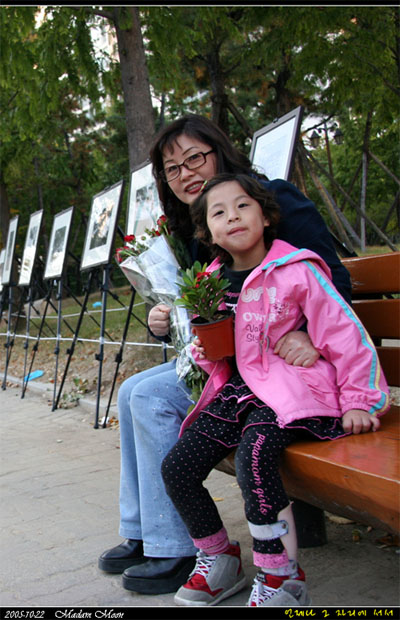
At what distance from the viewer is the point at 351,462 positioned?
1.75 m

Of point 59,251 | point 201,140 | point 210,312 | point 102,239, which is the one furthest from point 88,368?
point 210,312

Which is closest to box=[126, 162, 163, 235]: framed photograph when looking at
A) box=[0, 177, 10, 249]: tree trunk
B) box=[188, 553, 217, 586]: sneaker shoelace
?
box=[188, 553, 217, 586]: sneaker shoelace

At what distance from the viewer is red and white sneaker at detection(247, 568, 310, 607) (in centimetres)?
195

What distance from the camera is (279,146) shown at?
3607 mm

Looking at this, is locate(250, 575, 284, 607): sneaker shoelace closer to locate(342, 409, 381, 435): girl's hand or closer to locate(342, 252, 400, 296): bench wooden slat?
locate(342, 409, 381, 435): girl's hand

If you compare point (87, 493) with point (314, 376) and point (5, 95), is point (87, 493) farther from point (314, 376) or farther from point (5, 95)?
point (5, 95)

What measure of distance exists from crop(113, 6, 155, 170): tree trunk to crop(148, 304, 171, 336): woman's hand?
14.5 feet

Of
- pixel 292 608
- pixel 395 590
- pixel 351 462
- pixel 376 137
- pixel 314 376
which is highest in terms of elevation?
pixel 376 137

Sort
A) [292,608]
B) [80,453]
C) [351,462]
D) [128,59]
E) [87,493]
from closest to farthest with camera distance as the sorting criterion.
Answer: [351,462]
[292,608]
[87,493]
[80,453]
[128,59]

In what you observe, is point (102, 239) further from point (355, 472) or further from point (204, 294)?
point (355, 472)

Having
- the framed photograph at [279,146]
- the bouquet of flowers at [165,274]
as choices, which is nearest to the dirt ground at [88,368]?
the framed photograph at [279,146]

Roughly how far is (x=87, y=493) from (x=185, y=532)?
1543 mm

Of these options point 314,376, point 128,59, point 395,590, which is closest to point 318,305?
point 314,376

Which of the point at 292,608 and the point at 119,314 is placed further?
the point at 119,314
